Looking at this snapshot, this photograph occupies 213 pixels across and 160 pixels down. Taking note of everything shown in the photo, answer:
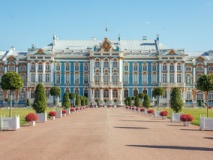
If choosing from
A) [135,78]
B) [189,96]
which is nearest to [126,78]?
[135,78]

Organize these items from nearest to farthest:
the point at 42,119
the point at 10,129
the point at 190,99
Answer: the point at 10,129, the point at 42,119, the point at 190,99

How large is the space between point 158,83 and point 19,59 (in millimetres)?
33495

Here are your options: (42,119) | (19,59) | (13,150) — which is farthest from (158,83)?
(13,150)

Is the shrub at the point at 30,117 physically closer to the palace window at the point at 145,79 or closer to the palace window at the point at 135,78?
the palace window at the point at 135,78

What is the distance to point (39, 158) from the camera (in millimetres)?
11914

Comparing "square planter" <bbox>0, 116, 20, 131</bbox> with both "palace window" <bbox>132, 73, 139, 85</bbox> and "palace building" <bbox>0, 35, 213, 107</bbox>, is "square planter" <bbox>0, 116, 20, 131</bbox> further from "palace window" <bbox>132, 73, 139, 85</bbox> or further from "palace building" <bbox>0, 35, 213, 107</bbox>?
"palace window" <bbox>132, 73, 139, 85</bbox>

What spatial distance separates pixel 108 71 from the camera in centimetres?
9131

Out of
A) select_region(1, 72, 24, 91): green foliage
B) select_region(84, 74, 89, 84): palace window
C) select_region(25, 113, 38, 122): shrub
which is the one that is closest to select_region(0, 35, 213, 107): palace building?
select_region(84, 74, 89, 84): palace window

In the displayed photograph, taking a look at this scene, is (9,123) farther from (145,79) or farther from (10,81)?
(145,79)

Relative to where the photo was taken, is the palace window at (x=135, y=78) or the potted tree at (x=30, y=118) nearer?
the potted tree at (x=30, y=118)

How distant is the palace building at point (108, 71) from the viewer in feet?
295

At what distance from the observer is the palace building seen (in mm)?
89875

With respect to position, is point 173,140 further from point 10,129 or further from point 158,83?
point 158,83

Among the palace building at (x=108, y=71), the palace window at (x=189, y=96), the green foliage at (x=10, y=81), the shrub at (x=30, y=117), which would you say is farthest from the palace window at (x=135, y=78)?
the shrub at (x=30, y=117)
